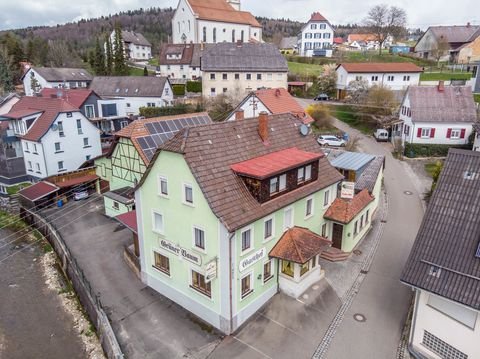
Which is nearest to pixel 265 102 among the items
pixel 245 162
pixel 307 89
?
pixel 245 162

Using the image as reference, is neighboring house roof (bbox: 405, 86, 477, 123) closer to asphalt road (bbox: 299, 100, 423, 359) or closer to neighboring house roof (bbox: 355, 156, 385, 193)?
asphalt road (bbox: 299, 100, 423, 359)

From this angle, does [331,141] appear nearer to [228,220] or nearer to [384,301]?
[384,301]

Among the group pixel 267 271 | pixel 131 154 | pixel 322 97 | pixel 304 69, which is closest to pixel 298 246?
pixel 267 271

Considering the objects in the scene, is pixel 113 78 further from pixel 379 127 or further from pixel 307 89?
pixel 379 127

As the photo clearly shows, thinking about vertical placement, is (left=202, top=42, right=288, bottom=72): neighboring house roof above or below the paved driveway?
above

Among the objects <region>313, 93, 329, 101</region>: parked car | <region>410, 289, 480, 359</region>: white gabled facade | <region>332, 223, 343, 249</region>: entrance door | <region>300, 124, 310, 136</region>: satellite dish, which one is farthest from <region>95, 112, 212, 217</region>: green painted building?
<region>313, 93, 329, 101</region>: parked car

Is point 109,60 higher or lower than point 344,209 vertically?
higher
